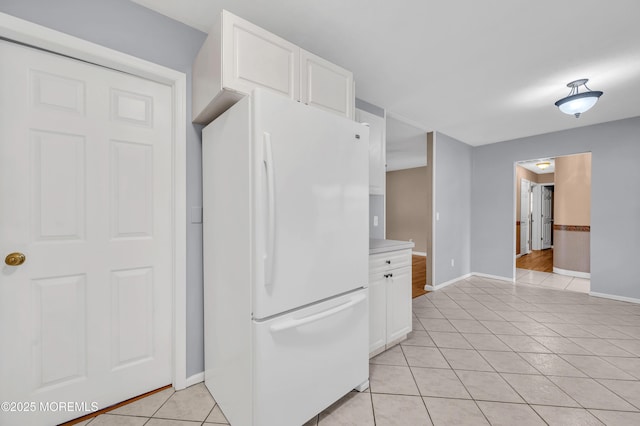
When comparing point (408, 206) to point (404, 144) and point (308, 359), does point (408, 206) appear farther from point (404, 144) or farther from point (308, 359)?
point (308, 359)

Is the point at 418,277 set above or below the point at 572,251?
below

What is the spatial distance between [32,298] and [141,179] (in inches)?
31.8

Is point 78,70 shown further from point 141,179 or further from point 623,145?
point 623,145

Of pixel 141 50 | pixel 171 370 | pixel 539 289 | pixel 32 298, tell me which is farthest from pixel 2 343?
pixel 539 289

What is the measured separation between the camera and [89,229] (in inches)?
61.3

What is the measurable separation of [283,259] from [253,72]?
0.99 meters

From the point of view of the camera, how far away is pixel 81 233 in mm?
1539

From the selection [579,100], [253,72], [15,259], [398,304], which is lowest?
[398,304]

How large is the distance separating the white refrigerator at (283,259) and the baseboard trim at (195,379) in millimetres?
160

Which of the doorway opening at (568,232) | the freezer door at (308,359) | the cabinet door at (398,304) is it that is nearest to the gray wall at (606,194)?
the doorway opening at (568,232)

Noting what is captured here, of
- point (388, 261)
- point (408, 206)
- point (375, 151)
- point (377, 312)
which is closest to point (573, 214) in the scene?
point (408, 206)

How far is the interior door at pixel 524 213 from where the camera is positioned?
697 centimetres

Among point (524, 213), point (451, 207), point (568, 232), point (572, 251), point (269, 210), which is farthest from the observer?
point (524, 213)

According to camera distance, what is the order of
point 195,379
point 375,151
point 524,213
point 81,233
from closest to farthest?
point 81,233 → point 195,379 → point 375,151 → point 524,213
